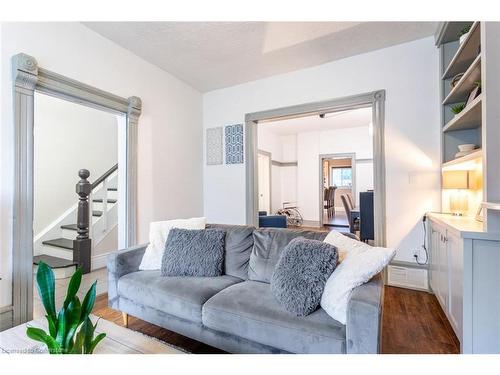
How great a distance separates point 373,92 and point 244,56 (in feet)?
5.24

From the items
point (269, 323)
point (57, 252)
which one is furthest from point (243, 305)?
point (57, 252)

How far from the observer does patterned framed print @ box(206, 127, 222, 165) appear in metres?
4.07

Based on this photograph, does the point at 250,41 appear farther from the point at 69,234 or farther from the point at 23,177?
the point at 69,234

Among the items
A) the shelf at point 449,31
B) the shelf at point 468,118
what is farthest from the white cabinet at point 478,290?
the shelf at point 449,31

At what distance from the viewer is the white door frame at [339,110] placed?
2.96 m

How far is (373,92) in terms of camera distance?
300cm

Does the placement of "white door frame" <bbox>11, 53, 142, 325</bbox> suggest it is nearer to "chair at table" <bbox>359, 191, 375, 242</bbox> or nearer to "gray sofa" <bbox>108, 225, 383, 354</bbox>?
"gray sofa" <bbox>108, 225, 383, 354</bbox>

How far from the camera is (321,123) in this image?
621cm

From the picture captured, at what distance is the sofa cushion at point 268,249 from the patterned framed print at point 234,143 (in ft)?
6.66

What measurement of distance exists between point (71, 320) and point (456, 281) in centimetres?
223

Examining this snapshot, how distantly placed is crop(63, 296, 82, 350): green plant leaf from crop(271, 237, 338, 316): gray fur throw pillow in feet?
3.31
